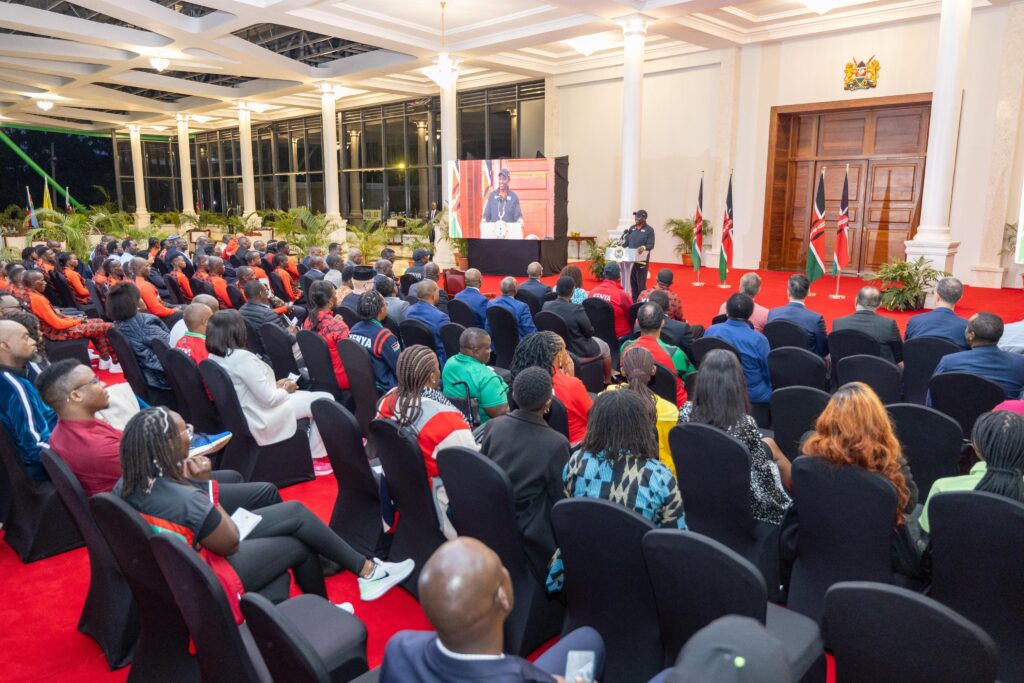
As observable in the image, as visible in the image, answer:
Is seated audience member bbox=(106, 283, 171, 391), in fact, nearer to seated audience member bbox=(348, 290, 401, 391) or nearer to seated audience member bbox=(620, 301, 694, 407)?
seated audience member bbox=(348, 290, 401, 391)

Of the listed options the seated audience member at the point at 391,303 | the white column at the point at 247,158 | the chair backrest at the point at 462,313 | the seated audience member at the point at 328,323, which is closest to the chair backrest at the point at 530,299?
the chair backrest at the point at 462,313

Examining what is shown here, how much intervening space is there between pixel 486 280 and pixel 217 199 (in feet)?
64.2

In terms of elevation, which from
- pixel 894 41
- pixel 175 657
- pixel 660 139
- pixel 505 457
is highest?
pixel 894 41

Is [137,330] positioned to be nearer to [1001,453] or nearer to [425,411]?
[425,411]

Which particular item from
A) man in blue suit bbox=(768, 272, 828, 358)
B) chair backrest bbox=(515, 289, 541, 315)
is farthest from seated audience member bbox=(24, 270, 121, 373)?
man in blue suit bbox=(768, 272, 828, 358)

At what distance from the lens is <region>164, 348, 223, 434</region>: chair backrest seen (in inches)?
166

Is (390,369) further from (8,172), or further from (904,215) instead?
(8,172)

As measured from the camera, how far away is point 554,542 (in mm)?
2564

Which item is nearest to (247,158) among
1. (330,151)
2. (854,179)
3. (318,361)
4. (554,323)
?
(330,151)

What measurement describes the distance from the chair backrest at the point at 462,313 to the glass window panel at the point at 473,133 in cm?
1172

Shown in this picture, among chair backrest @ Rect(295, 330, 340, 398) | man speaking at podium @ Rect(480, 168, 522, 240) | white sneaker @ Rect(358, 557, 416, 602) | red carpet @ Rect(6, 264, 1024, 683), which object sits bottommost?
red carpet @ Rect(6, 264, 1024, 683)

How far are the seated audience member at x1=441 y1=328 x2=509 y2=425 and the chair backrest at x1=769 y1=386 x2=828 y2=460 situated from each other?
1448mm

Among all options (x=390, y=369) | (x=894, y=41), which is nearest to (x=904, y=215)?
(x=894, y=41)

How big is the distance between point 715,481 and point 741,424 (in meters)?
0.26
